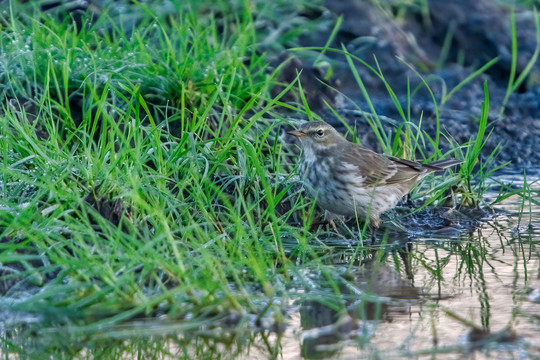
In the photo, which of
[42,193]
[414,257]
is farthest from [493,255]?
[42,193]

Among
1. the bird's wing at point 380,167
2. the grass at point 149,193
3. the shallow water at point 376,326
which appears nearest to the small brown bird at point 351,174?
the bird's wing at point 380,167

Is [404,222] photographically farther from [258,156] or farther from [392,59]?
[392,59]

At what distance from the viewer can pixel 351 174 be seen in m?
6.40

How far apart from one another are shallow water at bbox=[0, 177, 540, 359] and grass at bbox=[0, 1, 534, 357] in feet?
0.15

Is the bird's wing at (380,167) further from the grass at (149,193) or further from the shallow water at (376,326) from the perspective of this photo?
the shallow water at (376,326)

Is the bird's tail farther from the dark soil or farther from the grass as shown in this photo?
the dark soil

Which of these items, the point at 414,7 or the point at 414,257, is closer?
the point at 414,257

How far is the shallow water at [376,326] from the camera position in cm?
402

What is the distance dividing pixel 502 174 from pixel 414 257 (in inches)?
109

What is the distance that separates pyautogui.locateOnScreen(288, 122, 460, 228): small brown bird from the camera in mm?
6246

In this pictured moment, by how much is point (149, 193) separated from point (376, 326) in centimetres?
193

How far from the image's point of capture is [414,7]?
10984 millimetres

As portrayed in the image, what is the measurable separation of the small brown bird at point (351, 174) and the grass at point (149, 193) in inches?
7.1

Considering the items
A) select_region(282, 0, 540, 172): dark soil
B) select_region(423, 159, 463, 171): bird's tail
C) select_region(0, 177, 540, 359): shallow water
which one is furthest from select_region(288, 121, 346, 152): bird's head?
select_region(282, 0, 540, 172): dark soil
